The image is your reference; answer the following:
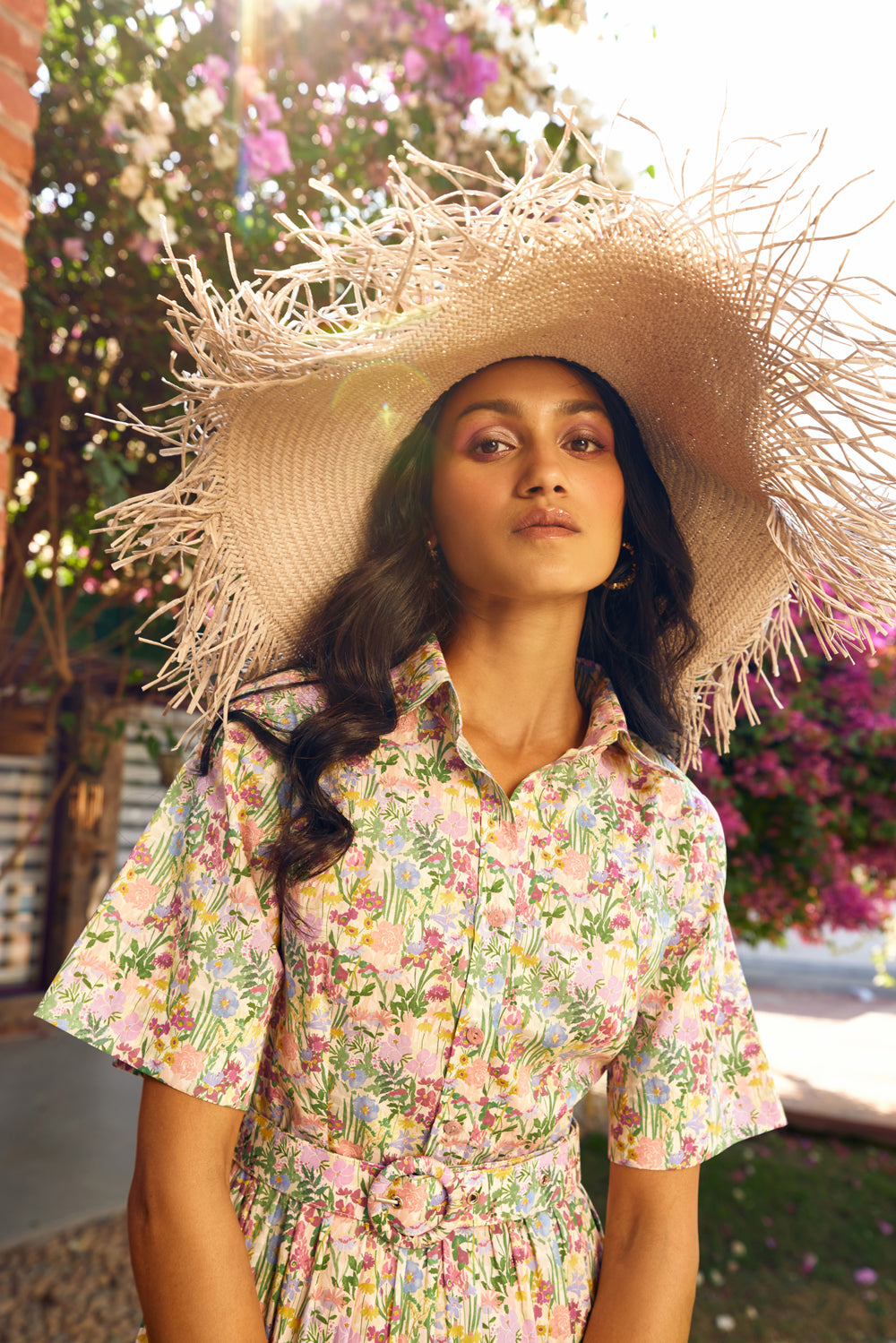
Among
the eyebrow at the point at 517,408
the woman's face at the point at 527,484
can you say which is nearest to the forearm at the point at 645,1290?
the woman's face at the point at 527,484

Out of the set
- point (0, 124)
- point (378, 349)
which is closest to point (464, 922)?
point (378, 349)

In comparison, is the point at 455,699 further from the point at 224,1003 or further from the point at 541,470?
Answer: the point at 224,1003

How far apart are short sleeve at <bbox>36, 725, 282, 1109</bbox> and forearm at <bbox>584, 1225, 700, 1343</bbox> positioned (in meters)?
0.61

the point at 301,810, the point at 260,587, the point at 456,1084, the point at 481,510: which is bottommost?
the point at 456,1084

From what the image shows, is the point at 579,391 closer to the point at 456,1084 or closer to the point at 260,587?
the point at 260,587

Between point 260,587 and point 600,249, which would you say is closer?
point 600,249

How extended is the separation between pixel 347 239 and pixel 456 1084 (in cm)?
114

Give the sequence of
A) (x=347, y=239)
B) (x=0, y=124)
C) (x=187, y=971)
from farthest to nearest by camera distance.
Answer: (x=0, y=124) < (x=347, y=239) < (x=187, y=971)

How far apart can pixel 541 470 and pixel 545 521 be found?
74 mm

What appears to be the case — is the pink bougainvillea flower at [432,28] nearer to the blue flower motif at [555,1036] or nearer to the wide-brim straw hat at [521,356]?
the wide-brim straw hat at [521,356]

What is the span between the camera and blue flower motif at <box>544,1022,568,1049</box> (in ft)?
4.39

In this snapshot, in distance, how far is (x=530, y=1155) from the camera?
1402 mm

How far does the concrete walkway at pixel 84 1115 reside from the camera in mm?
4043

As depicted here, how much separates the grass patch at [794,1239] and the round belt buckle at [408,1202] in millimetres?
3188
